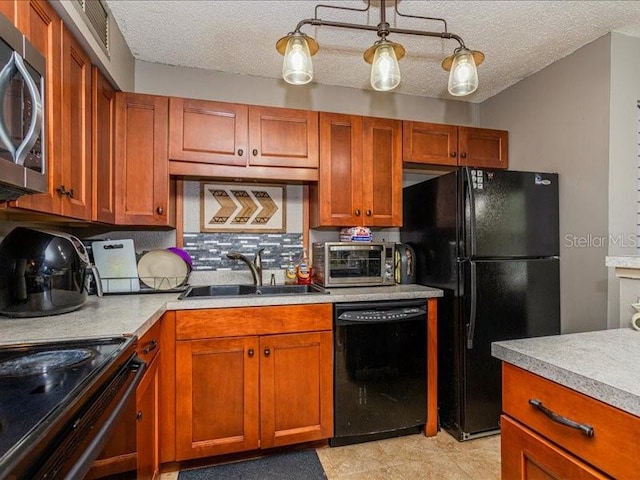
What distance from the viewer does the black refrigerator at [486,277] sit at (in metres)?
2.12

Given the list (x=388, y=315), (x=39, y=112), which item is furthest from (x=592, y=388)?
(x=39, y=112)

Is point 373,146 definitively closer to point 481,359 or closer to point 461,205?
point 461,205

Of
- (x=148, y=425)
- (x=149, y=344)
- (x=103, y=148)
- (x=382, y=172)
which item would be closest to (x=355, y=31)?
(x=382, y=172)

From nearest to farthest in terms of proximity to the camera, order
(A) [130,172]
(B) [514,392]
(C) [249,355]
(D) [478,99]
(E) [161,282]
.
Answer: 1. (B) [514,392]
2. (C) [249,355]
3. (A) [130,172]
4. (E) [161,282]
5. (D) [478,99]

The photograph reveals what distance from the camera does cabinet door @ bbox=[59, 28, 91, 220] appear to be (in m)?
1.41

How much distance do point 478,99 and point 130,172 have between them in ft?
8.93

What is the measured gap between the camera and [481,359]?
2150 mm

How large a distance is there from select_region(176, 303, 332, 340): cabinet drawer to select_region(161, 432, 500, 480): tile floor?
2.37ft

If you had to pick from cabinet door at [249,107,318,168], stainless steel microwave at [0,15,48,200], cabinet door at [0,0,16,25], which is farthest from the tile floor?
cabinet door at [0,0,16,25]

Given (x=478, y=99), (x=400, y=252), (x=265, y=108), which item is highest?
(x=478, y=99)

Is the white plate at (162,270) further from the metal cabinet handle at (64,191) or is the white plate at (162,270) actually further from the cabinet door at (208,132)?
the metal cabinet handle at (64,191)

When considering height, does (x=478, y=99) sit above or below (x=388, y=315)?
above

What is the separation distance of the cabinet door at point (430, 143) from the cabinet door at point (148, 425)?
202 cm

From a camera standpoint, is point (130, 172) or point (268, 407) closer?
point (268, 407)
